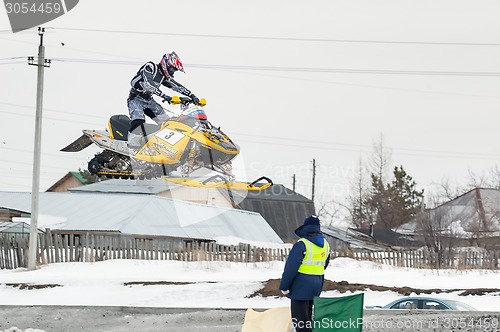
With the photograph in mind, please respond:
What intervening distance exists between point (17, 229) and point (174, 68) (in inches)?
1156

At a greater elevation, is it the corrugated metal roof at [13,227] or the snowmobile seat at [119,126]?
the snowmobile seat at [119,126]

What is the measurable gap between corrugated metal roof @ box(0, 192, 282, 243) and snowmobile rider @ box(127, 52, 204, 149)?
76.8ft

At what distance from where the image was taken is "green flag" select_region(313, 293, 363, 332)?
36.1 feet

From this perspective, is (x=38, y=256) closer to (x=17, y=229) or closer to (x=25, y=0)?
(x=17, y=229)

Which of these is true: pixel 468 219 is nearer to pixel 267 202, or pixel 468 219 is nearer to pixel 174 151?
pixel 267 202

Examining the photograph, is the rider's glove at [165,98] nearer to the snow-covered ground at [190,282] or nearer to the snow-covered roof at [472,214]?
the snow-covered ground at [190,282]

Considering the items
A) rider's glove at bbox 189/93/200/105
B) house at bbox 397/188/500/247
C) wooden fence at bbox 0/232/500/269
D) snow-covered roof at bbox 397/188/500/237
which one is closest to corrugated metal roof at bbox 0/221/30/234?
wooden fence at bbox 0/232/500/269

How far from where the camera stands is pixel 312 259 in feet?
40.3

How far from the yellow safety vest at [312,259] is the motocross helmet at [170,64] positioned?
17.5 feet

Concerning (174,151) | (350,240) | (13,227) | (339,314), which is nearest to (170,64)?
(174,151)

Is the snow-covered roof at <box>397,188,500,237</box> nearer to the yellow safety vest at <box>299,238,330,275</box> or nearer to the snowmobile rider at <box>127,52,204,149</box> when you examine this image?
the snowmobile rider at <box>127,52,204,149</box>

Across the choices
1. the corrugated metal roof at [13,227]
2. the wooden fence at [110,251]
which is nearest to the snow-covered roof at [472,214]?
the wooden fence at [110,251]

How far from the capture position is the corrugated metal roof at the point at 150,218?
42.7m

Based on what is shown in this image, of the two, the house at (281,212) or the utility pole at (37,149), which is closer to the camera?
the utility pole at (37,149)
